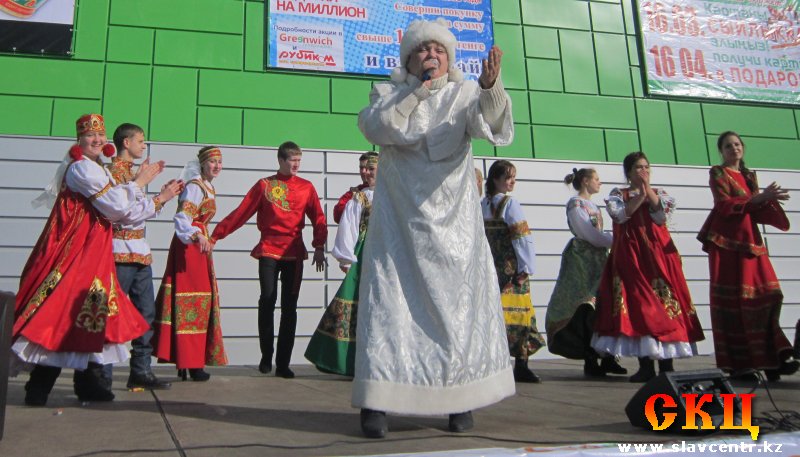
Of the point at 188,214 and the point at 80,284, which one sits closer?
the point at 80,284

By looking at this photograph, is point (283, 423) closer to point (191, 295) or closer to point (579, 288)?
point (191, 295)

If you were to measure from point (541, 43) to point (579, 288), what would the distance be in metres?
3.74

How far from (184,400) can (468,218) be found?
166 centimetres

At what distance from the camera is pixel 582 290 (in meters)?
4.23

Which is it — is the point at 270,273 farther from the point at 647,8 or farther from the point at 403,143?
the point at 647,8

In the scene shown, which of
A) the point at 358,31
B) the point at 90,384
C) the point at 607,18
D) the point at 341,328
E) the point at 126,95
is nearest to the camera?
the point at 90,384

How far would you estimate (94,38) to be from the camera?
5934 millimetres

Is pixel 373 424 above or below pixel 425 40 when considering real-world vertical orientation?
below

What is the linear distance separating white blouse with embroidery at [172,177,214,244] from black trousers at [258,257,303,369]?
0.67 metres

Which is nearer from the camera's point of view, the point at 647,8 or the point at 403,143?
the point at 403,143

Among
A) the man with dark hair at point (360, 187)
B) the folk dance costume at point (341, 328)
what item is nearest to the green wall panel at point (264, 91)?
the man with dark hair at point (360, 187)

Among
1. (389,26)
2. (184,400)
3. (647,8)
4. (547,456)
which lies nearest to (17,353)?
(184,400)

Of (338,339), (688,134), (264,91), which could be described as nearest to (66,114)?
(264,91)

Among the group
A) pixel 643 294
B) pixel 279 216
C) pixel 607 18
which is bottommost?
pixel 643 294
